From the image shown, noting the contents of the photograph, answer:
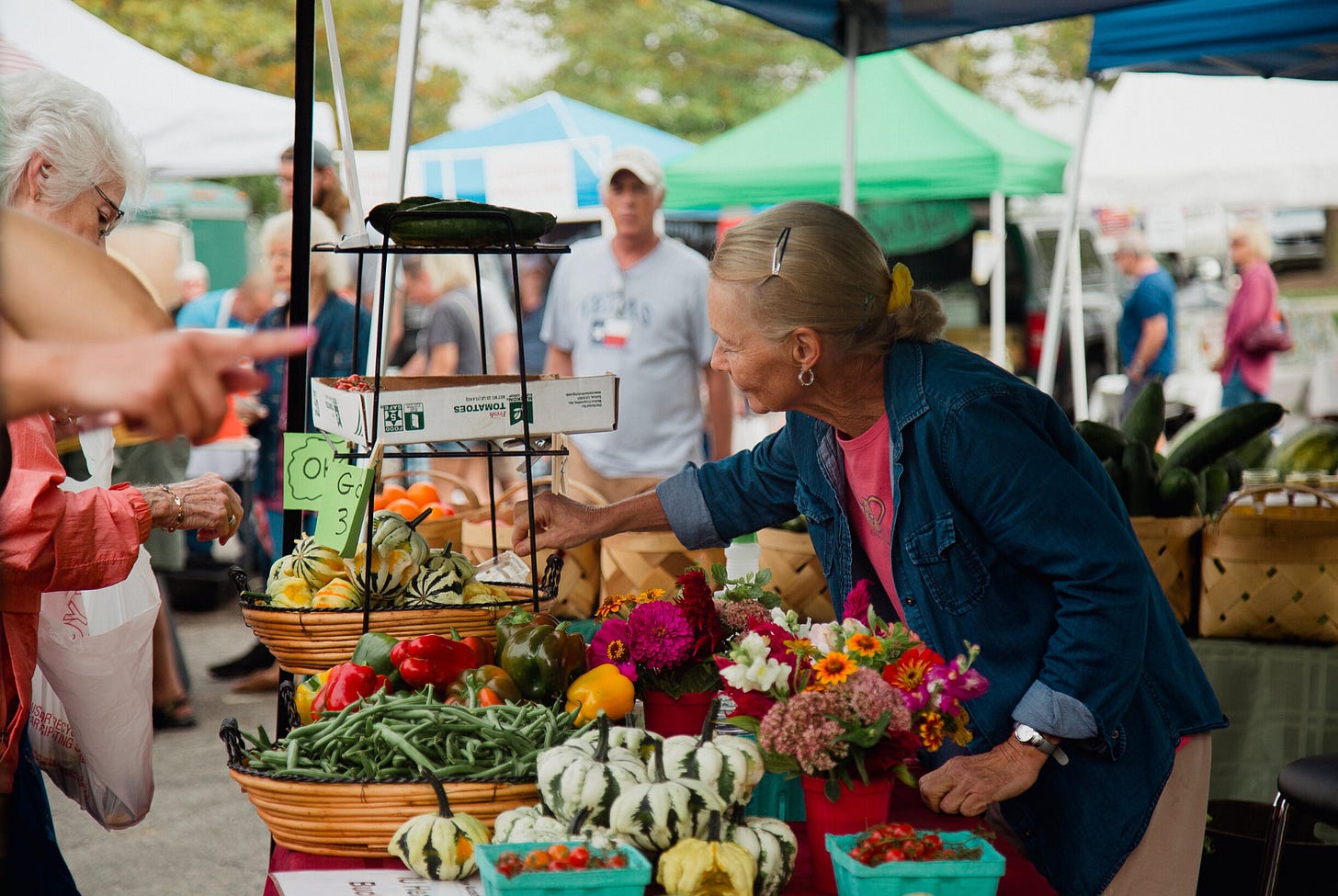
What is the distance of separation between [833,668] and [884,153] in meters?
7.06

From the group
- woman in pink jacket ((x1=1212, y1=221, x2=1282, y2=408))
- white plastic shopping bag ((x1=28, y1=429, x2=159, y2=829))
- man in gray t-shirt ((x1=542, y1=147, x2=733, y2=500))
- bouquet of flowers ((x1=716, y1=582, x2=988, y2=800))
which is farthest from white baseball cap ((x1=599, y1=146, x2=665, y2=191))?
woman in pink jacket ((x1=1212, y1=221, x2=1282, y2=408))

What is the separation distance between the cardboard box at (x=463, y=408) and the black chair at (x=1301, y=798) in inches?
65.6

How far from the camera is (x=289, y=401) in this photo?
7.66ft

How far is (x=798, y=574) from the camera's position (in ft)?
9.87

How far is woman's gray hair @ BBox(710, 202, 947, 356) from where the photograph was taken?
5.98 feet

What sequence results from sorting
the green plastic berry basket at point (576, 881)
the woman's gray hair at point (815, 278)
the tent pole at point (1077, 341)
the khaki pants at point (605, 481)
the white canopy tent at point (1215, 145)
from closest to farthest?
the green plastic berry basket at point (576, 881)
the woman's gray hair at point (815, 278)
the khaki pants at point (605, 481)
the white canopy tent at point (1215, 145)
the tent pole at point (1077, 341)

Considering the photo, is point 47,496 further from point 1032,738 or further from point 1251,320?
point 1251,320

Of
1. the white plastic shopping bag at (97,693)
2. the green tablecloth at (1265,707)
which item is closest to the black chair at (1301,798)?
the green tablecloth at (1265,707)

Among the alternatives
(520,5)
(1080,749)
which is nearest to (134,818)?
(1080,749)

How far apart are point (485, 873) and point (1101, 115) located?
8.92 metres

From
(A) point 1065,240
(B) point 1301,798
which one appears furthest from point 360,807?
(A) point 1065,240

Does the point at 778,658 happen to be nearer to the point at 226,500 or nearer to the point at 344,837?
the point at 344,837

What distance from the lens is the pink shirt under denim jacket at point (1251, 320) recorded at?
808cm

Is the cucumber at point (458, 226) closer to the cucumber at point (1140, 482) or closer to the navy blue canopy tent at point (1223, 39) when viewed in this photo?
the cucumber at point (1140, 482)
